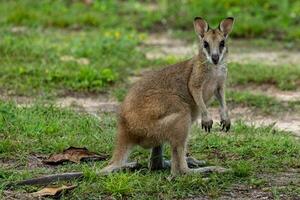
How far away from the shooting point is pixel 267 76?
11.0m

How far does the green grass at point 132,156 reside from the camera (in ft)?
21.7

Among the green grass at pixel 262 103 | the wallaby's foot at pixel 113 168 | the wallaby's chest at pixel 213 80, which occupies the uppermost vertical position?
the wallaby's chest at pixel 213 80

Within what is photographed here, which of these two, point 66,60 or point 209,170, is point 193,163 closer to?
point 209,170

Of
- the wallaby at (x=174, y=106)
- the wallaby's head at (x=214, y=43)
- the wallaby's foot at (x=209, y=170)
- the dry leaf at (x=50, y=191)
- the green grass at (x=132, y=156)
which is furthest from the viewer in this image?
the wallaby's head at (x=214, y=43)

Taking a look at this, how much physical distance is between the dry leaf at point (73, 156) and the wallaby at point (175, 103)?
0.49 meters

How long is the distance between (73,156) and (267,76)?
13.7 feet

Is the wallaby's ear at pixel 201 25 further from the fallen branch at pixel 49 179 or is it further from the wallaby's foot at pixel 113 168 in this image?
the fallen branch at pixel 49 179

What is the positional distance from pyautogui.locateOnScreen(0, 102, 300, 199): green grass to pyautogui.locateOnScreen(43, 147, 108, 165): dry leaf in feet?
0.28

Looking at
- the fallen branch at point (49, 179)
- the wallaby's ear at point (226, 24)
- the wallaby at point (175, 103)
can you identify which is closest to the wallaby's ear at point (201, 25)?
the wallaby at point (175, 103)

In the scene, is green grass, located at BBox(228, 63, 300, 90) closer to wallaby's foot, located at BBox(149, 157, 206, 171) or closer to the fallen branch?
wallaby's foot, located at BBox(149, 157, 206, 171)

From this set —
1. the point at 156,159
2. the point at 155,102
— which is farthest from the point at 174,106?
the point at 156,159

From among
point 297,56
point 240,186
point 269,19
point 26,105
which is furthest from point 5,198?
point 269,19

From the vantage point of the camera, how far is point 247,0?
1468 centimetres

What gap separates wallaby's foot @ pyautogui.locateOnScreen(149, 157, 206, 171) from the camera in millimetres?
7160
